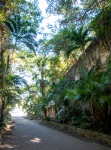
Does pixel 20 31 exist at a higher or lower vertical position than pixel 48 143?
higher

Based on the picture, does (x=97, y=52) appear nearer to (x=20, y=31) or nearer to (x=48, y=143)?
(x=20, y=31)

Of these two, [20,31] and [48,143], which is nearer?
[48,143]

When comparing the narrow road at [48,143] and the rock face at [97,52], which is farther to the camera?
the rock face at [97,52]

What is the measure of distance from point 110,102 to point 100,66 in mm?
6355

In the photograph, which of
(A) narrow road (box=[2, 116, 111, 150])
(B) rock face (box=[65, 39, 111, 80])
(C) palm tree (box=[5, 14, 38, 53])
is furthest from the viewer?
(B) rock face (box=[65, 39, 111, 80])

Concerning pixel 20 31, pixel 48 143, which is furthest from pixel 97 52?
pixel 48 143

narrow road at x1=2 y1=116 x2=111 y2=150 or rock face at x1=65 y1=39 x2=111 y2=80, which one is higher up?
rock face at x1=65 y1=39 x2=111 y2=80

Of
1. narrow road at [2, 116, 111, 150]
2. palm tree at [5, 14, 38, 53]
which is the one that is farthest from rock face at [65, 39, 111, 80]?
narrow road at [2, 116, 111, 150]

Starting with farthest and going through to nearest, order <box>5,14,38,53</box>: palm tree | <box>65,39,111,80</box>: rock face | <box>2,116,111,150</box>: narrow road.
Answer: <box>65,39,111,80</box>: rock face
<box>5,14,38,53</box>: palm tree
<box>2,116,111,150</box>: narrow road

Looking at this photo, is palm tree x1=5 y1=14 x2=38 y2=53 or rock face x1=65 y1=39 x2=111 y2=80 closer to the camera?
palm tree x1=5 y1=14 x2=38 y2=53

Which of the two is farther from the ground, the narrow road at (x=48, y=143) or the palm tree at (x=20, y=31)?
the palm tree at (x=20, y=31)

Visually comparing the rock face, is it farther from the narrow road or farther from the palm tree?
the narrow road

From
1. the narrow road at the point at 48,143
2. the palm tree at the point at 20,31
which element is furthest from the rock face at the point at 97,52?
the narrow road at the point at 48,143

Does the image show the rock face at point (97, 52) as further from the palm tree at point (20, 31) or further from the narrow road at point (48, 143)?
the narrow road at point (48, 143)
